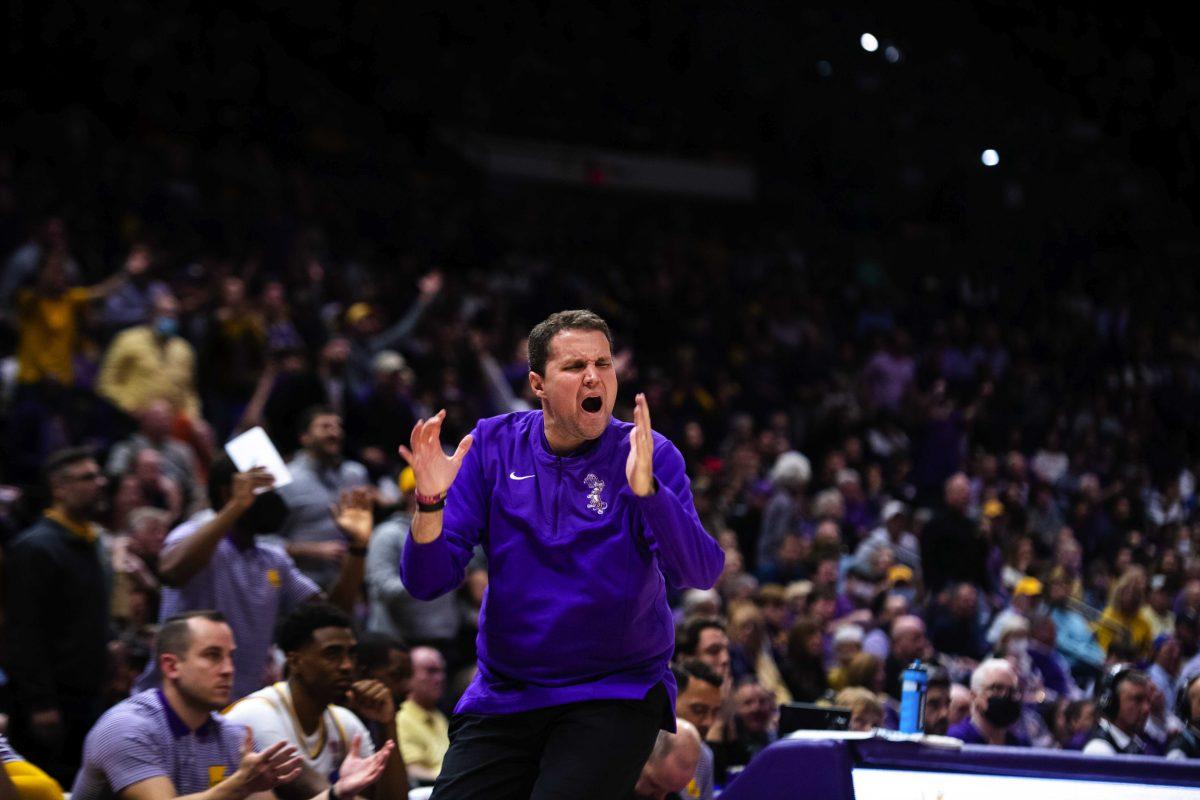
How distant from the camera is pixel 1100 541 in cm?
1302

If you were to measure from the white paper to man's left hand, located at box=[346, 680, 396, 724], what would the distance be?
96 cm

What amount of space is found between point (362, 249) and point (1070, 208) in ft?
31.5

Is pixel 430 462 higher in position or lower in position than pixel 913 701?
higher

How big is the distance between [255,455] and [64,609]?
1036 mm

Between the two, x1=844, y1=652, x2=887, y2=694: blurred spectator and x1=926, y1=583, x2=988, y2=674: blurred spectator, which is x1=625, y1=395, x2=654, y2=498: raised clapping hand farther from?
x1=926, y1=583, x2=988, y2=674: blurred spectator

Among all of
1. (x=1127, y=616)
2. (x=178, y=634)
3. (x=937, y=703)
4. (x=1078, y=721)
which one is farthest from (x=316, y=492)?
(x=1127, y=616)

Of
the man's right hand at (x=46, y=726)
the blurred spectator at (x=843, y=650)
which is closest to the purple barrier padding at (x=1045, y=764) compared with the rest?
the man's right hand at (x=46, y=726)

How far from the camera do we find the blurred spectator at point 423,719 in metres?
5.96

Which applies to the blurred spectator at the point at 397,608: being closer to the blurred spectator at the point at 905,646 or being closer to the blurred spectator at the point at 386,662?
the blurred spectator at the point at 386,662

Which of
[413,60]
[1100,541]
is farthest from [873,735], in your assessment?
[413,60]

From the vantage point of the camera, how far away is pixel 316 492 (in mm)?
6863

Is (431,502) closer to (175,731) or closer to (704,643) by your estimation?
(175,731)

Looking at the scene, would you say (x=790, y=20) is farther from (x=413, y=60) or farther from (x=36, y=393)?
(x=36, y=393)

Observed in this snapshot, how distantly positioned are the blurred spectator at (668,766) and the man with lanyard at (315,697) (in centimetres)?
71
